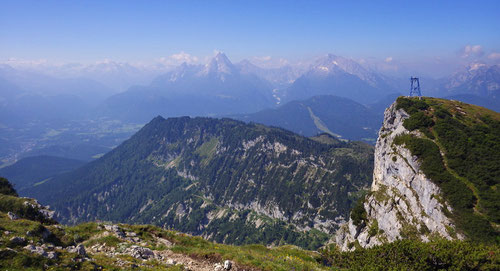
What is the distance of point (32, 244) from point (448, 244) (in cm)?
4764

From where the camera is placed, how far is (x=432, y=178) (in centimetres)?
7912

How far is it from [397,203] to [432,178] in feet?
63.7

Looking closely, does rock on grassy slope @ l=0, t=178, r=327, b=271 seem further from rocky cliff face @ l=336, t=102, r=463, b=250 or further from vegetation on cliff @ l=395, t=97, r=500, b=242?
rocky cliff face @ l=336, t=102, r=463, b=250

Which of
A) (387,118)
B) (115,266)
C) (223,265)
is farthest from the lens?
(387,118)

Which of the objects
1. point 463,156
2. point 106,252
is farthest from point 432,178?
point 106,252

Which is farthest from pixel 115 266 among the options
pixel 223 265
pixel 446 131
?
pixel 446 131

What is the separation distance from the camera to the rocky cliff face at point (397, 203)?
2992 inches

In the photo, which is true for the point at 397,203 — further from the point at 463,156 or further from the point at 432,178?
the point at 463,156

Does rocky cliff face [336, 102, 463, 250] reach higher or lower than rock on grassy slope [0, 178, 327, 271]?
lower

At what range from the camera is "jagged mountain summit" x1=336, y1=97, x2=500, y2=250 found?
6838cm

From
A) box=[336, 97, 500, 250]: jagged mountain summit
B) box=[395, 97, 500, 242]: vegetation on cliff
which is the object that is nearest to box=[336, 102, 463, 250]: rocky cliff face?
box=[336, 97, 500, 250]: jagged mountain summit

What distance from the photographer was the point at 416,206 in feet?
274

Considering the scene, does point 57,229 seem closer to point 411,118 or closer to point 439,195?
point 439,195

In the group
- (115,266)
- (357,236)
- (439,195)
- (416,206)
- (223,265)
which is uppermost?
(115,266)
